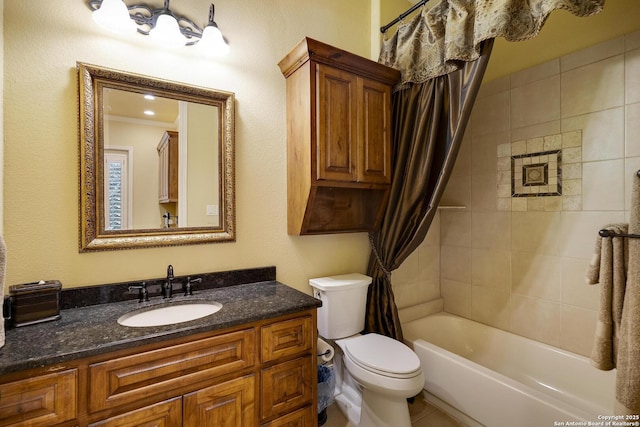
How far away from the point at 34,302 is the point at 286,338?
3.32 ft

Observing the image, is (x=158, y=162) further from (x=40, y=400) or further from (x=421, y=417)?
(x=421, y=417)

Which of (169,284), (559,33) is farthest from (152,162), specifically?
(559,33)

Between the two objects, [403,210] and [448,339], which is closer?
[403,210]

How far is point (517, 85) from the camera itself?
7.20 ft

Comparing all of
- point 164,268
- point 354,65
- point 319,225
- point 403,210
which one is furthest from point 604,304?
point 164,268

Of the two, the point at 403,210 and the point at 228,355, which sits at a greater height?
the point at 403,210

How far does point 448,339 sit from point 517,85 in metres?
2.10

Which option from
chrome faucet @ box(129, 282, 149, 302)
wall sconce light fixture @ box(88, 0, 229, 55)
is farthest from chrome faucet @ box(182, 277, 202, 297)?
wall sconce light fixture @ box(88, 0, 229, 55)

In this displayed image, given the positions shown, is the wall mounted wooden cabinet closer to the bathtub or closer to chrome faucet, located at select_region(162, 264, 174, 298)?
chrome faucet, located at select_region(162, 264, 174, 298)

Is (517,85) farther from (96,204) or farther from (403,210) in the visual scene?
(96,204)

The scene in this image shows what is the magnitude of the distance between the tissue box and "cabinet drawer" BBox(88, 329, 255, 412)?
43 cm

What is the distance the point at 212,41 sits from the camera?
158 centimetres

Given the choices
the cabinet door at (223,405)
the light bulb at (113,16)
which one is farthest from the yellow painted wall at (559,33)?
the cabinet door at (223,405)

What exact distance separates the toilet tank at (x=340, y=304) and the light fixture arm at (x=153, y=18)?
1597 mm
